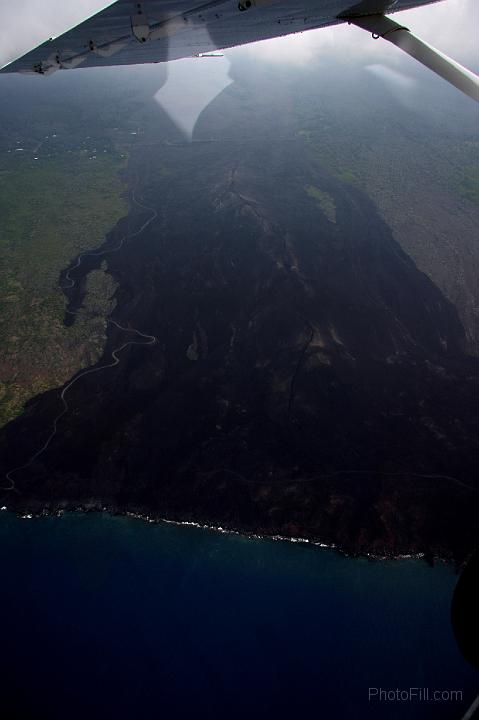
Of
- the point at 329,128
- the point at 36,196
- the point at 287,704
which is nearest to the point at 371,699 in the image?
the point at 287,704

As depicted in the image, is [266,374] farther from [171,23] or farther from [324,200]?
[324,200]

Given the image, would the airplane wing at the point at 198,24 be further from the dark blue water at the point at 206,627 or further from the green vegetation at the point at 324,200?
the green vegetation at the point at 324,200

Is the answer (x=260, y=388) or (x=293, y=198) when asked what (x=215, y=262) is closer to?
(x=260, y=388)

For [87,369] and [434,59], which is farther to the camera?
[87,369]

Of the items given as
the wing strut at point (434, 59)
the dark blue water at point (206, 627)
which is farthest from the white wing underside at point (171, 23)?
the dark blue water at point (206, 627)

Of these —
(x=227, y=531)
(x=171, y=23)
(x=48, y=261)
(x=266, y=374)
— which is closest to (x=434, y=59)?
(x=171, y=23)

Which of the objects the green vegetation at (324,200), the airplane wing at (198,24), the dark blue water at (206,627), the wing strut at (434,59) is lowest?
the dark blue water at (206,627)
